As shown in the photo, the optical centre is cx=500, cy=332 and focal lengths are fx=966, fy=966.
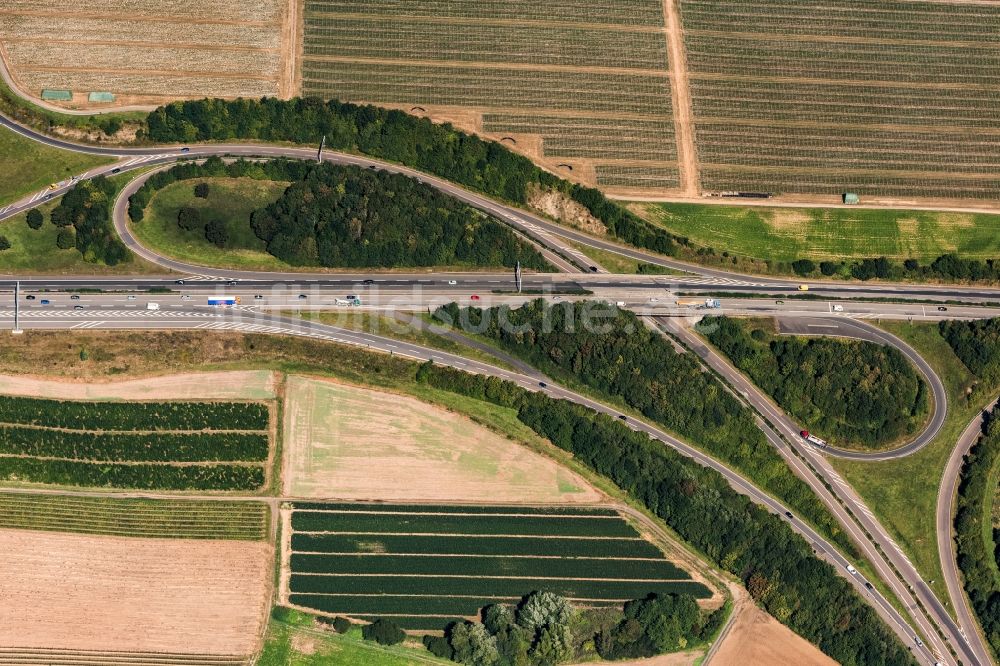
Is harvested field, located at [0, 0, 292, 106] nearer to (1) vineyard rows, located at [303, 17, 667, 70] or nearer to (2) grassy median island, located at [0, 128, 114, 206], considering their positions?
(1) vineyard rows, located at [303, 17, 667, 70]

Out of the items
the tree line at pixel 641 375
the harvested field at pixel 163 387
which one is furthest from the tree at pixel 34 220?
the tree line at pixel 641 375

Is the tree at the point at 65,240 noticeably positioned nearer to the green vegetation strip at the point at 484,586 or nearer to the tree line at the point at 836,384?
the green vegetation strip at the point at 484,586

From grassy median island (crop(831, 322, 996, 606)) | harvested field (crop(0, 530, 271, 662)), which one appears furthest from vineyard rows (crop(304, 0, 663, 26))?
harvested field (crop(0, 530, 271, 662))

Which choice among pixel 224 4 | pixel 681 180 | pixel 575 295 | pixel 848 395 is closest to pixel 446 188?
pixel 575 295

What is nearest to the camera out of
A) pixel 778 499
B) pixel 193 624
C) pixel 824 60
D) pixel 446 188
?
pixel 193 624

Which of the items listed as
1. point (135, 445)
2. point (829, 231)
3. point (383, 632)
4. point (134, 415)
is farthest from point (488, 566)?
point (829, 231)

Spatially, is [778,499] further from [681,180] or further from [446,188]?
[446,188]

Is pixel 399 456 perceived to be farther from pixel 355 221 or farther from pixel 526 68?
pixel 526 68
